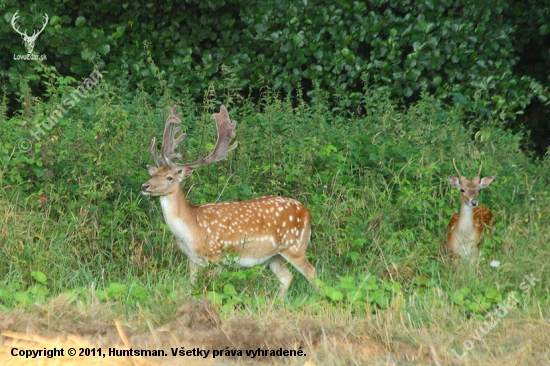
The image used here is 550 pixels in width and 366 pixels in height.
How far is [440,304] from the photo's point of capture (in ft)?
21.1

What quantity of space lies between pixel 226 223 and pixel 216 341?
245cm

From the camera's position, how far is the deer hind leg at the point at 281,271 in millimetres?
7941

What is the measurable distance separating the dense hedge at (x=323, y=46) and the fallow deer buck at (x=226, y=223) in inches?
126

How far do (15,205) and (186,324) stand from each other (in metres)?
2.97

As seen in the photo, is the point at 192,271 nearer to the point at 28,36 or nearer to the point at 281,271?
the point at 281,271

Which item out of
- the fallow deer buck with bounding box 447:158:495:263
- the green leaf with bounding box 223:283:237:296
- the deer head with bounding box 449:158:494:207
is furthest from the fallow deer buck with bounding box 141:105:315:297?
the deer head with bounding box 449:158:494:207

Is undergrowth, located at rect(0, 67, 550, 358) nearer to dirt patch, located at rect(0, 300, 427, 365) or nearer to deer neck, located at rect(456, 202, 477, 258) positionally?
deer neck, located at rect(456, 202, 477, 258)

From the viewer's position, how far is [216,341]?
17.5ft

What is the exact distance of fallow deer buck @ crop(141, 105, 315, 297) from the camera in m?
7.63

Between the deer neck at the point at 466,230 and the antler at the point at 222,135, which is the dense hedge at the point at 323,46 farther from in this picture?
the antler at the point at 222,135

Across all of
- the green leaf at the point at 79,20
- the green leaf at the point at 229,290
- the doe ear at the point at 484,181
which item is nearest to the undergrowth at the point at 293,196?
the green leaf at the point at 229,290

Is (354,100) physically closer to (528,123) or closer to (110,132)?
(528,123)

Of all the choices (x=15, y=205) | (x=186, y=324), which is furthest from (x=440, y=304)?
(x=15, y=205)

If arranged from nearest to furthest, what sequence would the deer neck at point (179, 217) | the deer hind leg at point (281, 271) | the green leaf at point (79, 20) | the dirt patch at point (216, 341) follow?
the dirt patch at point (216, 341)
the deer neck at point (179, 217)
the deer hind leg at point (281, 271)
the green leaf at point (79, 20)
